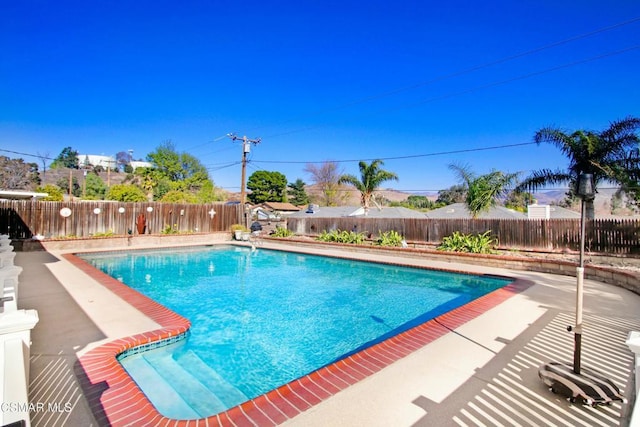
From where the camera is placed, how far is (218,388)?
3812 millimetres

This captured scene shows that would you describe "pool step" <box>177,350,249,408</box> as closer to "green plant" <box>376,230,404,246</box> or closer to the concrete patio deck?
the concrete patio deck

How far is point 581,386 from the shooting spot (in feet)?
8.84

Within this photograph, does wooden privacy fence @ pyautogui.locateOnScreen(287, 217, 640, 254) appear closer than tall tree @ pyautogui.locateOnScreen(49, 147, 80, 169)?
Yes

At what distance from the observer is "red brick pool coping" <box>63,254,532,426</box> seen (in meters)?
2.51

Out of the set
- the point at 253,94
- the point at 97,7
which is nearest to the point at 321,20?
the point at 97,7

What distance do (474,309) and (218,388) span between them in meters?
4.05

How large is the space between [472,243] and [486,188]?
9.36 ft

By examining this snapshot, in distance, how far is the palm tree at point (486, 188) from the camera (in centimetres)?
1349

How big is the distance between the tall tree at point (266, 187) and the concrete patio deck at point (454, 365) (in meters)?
45.0

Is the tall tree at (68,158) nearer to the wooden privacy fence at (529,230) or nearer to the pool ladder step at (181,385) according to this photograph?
the wooden privacy fence at (529,230)

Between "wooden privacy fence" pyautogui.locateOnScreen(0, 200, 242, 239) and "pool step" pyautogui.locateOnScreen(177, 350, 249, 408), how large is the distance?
14.0m

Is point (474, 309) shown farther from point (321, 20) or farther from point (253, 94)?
point (253, 94)

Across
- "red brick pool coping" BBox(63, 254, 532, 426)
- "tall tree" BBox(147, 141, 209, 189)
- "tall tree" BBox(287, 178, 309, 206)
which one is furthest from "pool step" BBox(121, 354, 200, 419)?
"tall tree" BBox(287, 178, 309, 206)

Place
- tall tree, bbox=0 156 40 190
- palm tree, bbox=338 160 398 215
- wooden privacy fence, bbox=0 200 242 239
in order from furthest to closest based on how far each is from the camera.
Result: tall tree, bbox=0 156 40 190 < palm tree, bbox=338 160 398 215 < wooden privacy fence, bbox=0 200 242 239
